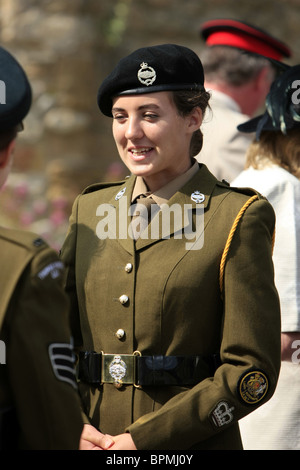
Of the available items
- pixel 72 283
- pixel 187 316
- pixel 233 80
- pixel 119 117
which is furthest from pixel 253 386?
pixel 233 80

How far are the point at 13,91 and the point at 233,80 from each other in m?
2.77

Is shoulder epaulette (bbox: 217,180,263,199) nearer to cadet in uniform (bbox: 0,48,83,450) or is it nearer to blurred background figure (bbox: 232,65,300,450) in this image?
blurred background figure (bbox: 232,65,300,450)

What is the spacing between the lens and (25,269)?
6.27 ft

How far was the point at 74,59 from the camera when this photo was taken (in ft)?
26.5

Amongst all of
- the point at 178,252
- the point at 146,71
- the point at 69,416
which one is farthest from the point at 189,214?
the point at 69,416

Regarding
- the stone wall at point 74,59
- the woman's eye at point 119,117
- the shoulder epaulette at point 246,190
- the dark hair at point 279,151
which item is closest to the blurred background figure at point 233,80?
the dark hair at point 279,151

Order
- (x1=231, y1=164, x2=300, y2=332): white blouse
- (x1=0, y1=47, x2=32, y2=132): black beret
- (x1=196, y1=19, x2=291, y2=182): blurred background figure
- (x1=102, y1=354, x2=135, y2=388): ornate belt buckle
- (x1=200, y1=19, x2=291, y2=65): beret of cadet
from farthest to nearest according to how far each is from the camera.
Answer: (x1=200, y1=19, x2=291, y2=65): beret of cadet, (x1=196, y1=19, x2=291, y2=182): blurred background figure, (x1=231, y1=164, x2=300, y2=332): white blouse, (x1=102, y1=354, x2=135, y2=388): ornate belt buckle, (x1=0, y1=47, x2=32, y2=132): black beret

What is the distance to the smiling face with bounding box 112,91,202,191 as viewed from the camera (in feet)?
8.23

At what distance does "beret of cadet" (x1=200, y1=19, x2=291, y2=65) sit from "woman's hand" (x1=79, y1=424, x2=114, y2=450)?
280 centimetres

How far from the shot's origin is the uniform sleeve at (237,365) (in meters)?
2.37

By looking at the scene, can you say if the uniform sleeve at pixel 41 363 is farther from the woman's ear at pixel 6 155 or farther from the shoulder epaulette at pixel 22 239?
the woman's ear at pixel 6 155

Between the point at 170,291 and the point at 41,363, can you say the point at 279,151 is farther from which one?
the point at 41,363

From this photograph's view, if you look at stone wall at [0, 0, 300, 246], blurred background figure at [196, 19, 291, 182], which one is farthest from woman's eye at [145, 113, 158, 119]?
stone wall at [0, 0, 300, 246]

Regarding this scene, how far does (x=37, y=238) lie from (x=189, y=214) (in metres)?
0.70
